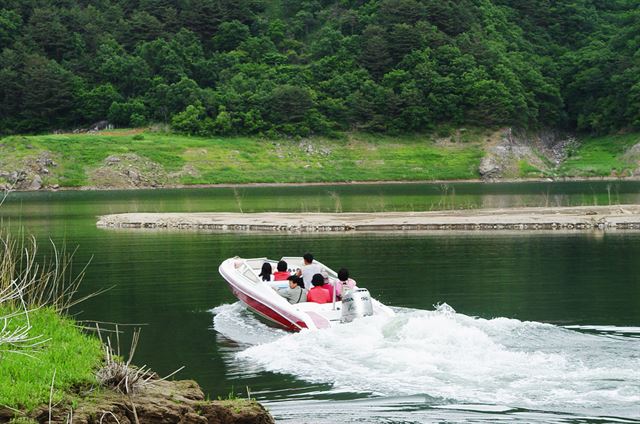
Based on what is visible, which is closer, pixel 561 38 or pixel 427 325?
pixel 427 325

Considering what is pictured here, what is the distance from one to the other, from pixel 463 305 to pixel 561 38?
4997 inches

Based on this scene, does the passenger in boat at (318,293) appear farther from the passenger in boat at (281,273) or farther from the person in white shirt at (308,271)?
the passenger in boat at (281,273)

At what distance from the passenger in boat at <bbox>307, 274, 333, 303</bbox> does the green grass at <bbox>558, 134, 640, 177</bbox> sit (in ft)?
279

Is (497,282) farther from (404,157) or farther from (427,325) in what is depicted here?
(404,157)

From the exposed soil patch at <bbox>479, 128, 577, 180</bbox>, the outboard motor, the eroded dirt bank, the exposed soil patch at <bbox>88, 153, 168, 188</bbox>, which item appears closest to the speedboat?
the outboard motor

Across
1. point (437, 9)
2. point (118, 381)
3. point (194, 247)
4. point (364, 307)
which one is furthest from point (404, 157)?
point (118, 381)

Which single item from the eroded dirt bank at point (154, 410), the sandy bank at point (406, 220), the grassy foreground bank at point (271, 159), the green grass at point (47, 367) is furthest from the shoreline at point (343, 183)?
the eroded dirt bank at point (154, 410)

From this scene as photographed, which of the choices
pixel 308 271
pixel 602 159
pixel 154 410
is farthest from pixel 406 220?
pixel 602 159

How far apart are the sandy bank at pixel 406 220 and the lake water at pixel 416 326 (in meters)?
2.34

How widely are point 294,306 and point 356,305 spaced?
1.82 meters

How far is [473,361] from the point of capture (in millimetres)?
14430

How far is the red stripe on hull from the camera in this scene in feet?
61.3

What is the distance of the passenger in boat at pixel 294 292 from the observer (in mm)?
20031

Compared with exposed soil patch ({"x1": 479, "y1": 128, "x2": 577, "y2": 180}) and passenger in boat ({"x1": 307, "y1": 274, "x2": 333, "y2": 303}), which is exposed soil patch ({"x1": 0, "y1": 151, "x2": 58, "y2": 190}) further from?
passenger in boat ({"x1": 307, "y1": 274, "x2": 333, "y2": 303})
